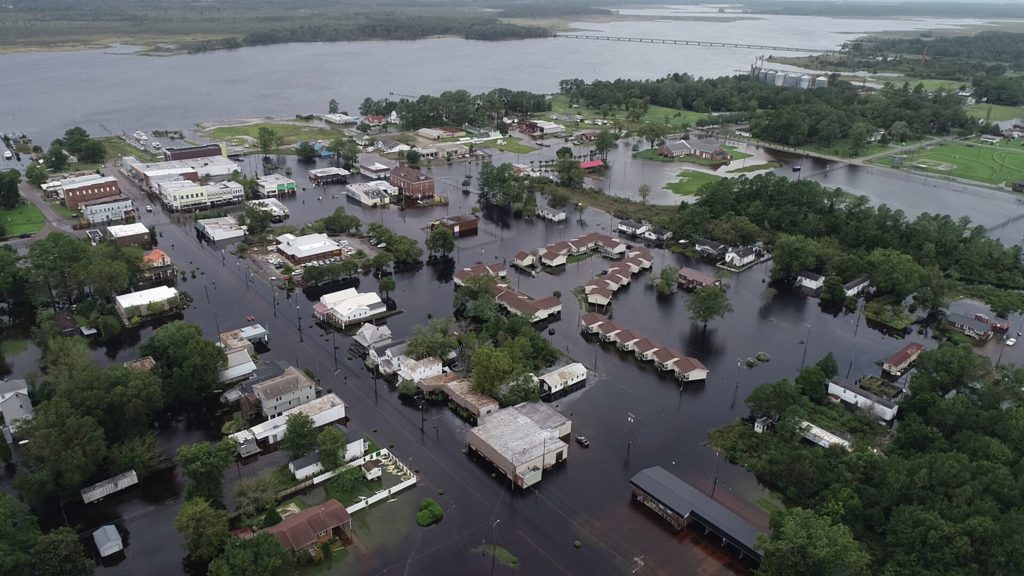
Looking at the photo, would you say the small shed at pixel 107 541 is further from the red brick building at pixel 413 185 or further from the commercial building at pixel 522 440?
the red brick building at pixel 413 185

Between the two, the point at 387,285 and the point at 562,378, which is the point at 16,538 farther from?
the point at 387,285

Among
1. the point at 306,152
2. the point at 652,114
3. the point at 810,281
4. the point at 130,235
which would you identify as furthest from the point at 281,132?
the point at 810,281

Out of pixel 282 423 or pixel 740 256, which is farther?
pixel 740 256

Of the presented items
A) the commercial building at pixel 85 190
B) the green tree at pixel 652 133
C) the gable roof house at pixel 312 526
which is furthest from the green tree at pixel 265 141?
the gable roof house at pixel 312 526

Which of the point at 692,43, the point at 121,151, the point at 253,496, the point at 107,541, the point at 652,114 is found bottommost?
the point at 107,541

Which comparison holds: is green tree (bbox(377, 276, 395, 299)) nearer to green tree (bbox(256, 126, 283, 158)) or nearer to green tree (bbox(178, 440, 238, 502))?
green tree (bbox(178, 440, 238, 502))
